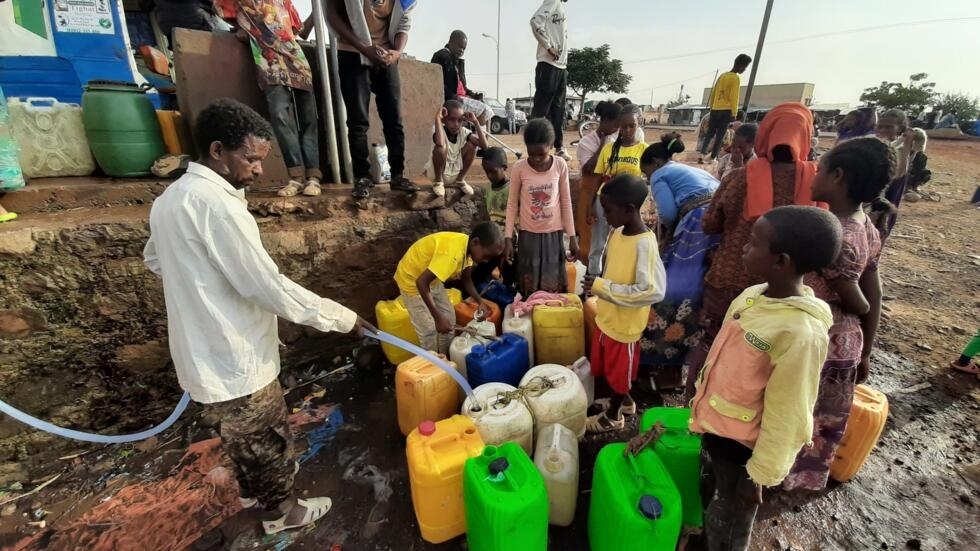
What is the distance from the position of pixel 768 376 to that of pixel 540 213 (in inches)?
90.0

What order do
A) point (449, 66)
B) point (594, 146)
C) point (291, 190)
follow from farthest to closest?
point (449, 66)
point (594, 146)
point (291, 190)

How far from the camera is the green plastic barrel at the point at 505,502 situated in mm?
1675

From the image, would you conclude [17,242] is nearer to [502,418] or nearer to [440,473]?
[440,473]

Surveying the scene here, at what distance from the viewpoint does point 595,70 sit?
35.6 m

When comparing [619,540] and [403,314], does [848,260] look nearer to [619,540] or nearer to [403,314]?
[619,540]

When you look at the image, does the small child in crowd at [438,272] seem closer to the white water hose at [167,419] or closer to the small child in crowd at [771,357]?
the white water hose at [167,419]

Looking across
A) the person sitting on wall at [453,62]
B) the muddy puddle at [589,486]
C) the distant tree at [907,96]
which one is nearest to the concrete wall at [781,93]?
the distant tree at [907,96]

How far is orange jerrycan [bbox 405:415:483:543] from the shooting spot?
6.39ft

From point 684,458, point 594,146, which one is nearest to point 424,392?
point 684,458

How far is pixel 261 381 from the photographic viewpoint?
191 centimetres

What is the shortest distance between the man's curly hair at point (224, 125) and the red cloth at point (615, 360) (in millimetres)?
2256

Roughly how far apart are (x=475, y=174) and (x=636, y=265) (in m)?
3.51

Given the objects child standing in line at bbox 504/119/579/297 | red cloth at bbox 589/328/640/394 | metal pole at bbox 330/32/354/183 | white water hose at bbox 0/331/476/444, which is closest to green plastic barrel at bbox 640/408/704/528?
A: red cloth at bbox 589/328/640/394

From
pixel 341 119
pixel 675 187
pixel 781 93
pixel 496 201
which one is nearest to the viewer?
pixel 675 187
